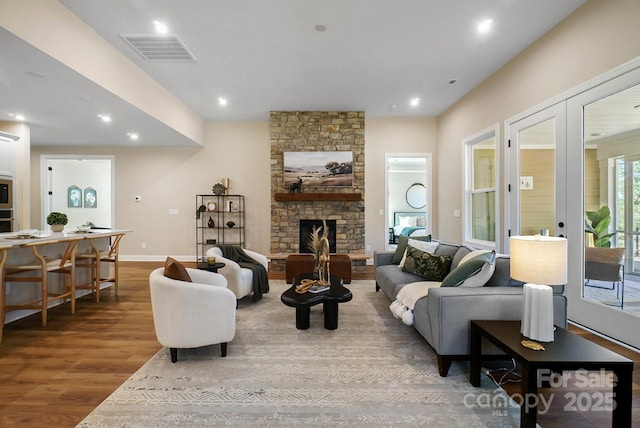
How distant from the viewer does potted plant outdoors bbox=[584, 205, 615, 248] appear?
9.11 feet

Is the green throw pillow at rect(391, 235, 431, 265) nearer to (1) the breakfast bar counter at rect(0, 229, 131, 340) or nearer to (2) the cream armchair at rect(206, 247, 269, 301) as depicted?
(2) the cream armchair at rect(206, 247, 269, 301)

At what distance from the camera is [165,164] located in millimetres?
6637

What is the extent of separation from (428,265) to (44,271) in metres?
4.01

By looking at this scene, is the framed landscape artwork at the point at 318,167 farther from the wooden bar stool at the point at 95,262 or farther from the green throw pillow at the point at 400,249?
the wooden bar stool at the point at 95,262

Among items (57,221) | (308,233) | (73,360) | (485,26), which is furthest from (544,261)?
(57,221)

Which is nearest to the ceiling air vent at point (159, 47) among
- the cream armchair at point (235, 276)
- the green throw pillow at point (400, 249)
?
the cream armchair at point (235, 276)

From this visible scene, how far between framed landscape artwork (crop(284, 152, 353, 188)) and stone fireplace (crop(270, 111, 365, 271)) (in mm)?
110

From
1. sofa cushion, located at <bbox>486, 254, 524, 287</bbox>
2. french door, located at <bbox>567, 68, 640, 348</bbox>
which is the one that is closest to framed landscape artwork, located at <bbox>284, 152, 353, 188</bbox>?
french door, located at <bbox>567, 68, 640, 348</bbox>

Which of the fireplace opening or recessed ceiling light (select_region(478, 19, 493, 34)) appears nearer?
recessed ceiling light (select_region(478, 19, 493, 34))

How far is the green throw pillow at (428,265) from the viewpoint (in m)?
3.13

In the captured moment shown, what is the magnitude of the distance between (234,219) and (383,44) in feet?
14.9

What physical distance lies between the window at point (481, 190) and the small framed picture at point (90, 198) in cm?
1011

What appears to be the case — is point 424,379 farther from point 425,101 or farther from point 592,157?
point 425,101

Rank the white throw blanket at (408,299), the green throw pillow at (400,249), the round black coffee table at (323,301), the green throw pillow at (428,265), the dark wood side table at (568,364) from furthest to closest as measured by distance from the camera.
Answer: the green throw pillow at (400,249) → the green throw pillow at (428,265) → the round black coffee table at (323,301) → the white throw blanket at (408,299) → the dark wood side table at (568,364)
